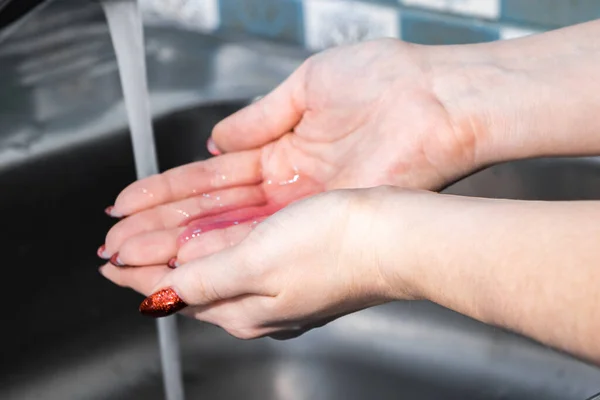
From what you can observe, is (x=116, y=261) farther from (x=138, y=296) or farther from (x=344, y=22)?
(x=344, y=22)

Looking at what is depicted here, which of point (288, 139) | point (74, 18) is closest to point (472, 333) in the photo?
point (288, 139)

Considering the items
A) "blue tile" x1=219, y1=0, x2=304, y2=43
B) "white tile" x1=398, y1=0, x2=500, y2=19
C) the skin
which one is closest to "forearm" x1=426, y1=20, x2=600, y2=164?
the skin

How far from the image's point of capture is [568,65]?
56 centimetres

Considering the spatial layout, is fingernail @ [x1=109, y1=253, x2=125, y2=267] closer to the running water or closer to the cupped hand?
the cupped hand

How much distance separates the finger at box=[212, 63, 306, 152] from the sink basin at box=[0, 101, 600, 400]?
175mm

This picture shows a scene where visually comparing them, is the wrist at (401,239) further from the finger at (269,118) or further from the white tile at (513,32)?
the white tile at (513,32)

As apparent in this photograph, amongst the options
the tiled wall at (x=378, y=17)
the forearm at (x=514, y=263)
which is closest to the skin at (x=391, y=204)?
the forearm at (x=514, y=263)

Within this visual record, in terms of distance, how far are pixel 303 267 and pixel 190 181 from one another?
0.66 ft

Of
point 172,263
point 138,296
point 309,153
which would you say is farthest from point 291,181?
point 138,296

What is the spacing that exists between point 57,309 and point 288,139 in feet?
0.96

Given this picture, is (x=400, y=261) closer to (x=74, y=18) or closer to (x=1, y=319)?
(x=1, y=319)

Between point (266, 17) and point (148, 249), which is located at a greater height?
point (266, 17)

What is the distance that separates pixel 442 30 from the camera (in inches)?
34.0

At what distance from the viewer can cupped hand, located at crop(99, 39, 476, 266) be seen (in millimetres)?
560
